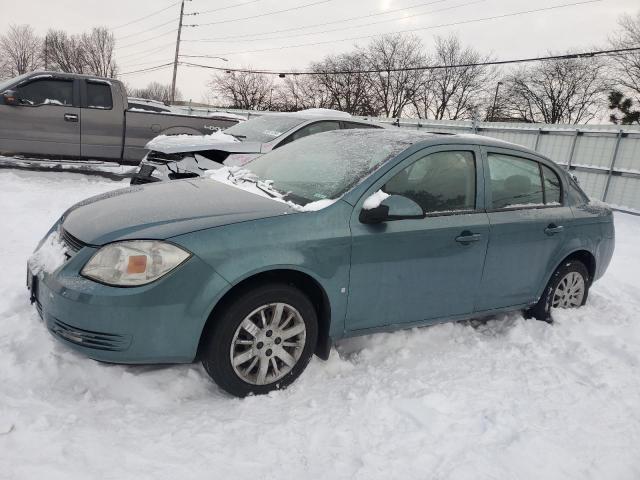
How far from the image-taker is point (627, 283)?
19.9 ft

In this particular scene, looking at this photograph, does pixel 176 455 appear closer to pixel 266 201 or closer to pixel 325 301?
pixel 325 301

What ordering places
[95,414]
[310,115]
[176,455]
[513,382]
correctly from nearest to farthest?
[176,455]
[95,414]
[513,382]
[310,115]

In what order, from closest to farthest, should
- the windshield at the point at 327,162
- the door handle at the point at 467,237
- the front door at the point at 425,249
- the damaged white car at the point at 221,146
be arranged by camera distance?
the front door at the point at 425,249, the windshield at the point at 327,162, the door handle at the point at 467,237, the damaged white car at the point at 221,146

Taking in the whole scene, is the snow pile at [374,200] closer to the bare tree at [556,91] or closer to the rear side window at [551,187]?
the rear side window at [551,187]

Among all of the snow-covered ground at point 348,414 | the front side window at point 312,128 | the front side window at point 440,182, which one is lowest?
the snow-covered ground at point 348,414

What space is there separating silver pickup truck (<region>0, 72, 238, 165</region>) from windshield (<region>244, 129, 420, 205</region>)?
5.87 metres

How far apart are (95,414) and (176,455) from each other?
542 mm

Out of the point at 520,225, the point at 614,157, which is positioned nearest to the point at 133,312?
the point at 520,225

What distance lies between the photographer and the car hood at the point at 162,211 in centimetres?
274

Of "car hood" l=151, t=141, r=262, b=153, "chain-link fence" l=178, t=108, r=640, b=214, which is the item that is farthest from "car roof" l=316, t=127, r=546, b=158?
"chain-link fence" l=178, t=108, r=640, b=214

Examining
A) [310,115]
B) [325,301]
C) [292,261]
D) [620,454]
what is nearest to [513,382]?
[620,454]

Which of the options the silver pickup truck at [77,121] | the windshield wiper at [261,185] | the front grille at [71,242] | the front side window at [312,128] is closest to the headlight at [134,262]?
the front grille at [71,242]

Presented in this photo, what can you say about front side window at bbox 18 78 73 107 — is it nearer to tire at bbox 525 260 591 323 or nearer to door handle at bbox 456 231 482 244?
door handle at bbox 456 231 482 244

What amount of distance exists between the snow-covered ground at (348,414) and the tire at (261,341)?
0.13 meters
